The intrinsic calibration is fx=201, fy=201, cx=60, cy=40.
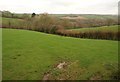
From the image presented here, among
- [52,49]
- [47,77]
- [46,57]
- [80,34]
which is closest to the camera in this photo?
[47,77]

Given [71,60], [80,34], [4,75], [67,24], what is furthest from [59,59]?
[67,24]

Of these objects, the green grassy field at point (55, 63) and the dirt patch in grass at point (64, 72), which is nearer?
the dirt patch in grass at point (64, 72)

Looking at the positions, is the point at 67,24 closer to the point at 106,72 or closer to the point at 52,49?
the point at 52,49

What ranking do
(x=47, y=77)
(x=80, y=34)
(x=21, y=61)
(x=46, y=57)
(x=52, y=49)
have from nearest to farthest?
(x=47, y=77) < (x=21, y=61) < (x=46, y=57) < (x=52, y=49) < (x=80, y=34)

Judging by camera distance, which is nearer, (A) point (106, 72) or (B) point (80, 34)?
(A) point (106, 72)

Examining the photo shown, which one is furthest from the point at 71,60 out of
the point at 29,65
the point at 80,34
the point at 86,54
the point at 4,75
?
the point at 80,34

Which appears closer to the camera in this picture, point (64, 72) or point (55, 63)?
point (64, 72)

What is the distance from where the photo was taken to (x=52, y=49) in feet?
73.3

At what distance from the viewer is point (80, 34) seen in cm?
4591

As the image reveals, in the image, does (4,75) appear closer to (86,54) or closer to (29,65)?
(29,65)

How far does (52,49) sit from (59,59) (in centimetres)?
408

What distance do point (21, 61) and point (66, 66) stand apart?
4.09 meters

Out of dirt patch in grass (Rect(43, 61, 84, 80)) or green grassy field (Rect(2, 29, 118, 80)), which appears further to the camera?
green grassy field (Rect(2, 29, 118, 80))

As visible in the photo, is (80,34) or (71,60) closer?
(71,60)
